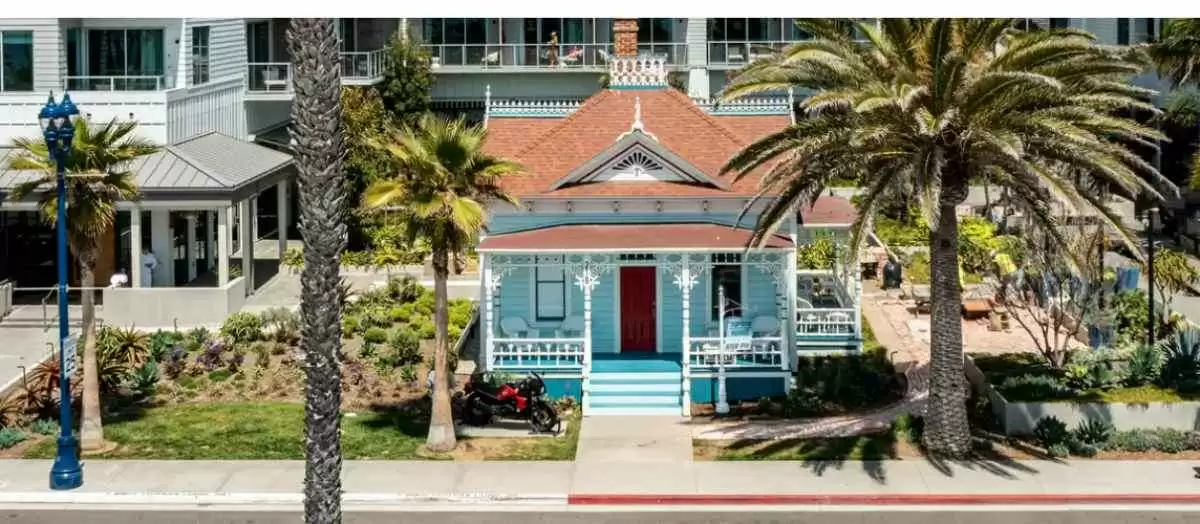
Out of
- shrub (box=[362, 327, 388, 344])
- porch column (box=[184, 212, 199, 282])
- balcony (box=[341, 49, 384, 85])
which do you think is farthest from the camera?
balcony (box=[341, 49, 384, 85])

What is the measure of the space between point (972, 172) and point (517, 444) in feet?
28.6

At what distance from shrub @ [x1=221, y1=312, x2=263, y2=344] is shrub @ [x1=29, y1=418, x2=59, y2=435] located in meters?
6.26

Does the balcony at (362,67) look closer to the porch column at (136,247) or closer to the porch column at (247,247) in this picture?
the porch column at (247,247)

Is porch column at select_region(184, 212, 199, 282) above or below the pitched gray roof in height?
below

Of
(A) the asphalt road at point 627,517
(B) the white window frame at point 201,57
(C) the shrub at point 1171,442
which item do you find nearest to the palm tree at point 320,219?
(A) the asphalt road at point 627,517

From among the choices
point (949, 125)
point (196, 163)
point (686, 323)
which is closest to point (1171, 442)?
point (949, 125)

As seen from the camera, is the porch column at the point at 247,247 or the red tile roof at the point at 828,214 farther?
the porch column at the point at 247,247

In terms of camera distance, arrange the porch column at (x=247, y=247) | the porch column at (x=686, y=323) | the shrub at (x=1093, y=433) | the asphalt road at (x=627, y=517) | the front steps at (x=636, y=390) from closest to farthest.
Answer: the asphalt road at (x=627, y=517), the shrub at (x=1093, y=433), the porch column at (x=686, y=323), the front steps at (x=636, y=390), the porch column at (x=247, y=247)

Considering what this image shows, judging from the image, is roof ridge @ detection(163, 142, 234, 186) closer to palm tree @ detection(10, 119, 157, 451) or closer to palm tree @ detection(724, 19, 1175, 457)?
palm tree @ detection(10, 119, 157, 451)

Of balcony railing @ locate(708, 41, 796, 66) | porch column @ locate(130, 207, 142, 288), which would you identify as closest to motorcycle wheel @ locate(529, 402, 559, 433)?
porch column @ locate(130, 207, 142, 288)

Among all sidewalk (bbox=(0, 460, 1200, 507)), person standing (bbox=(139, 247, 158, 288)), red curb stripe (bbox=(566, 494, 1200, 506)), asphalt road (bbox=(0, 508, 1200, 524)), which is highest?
person standing (bbox=(139, 247, 158, 288))

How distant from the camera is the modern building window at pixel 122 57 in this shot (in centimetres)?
4147

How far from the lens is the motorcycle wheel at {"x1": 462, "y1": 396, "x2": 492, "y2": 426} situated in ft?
96.3

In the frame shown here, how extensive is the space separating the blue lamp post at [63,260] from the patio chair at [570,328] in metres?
9.74
